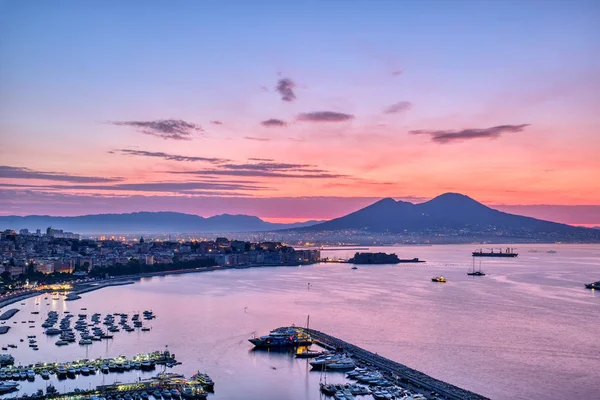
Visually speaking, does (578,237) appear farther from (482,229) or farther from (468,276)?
(468,276)

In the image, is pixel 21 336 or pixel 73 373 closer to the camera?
pixel 73 373

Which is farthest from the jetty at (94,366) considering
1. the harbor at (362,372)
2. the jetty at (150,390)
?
the harbor at (362,372)

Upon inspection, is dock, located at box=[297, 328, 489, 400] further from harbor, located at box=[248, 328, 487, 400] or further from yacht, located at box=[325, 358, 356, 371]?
yacht, located at box=[325, 358, 356, 371]

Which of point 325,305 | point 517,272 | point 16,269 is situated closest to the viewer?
point 325,305

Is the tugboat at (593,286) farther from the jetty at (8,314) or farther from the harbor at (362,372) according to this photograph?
the jetty at (8,314)

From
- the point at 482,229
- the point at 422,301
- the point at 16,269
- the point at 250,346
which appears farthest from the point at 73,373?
the point at 482,229

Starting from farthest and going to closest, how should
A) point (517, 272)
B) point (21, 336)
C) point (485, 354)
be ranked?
point (517, 272) < point (21, 336) < point (485, 354)
